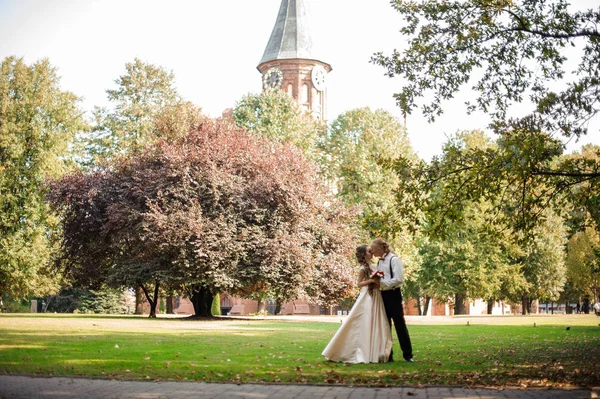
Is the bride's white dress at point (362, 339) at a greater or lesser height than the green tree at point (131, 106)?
lesser

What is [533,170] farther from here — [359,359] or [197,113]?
[197,113]

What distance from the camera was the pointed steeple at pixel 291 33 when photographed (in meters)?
86.2

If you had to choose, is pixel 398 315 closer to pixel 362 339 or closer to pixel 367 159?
pixel 362 339

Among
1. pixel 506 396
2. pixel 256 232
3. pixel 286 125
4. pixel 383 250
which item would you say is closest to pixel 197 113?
pixel 256 232

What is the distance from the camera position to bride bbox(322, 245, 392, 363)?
11844 mm

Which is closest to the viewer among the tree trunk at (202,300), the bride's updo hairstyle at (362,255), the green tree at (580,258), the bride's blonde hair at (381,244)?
the bride's blonde hair at (381,244)

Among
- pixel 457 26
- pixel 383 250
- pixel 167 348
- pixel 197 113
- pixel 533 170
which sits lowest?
pixel 167 348

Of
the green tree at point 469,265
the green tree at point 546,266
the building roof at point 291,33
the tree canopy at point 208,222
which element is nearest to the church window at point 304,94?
the building roof at point 291,33

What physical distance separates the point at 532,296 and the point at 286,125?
2574cm

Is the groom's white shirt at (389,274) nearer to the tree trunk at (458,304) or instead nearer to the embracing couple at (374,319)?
the embracing couple at (374,319)

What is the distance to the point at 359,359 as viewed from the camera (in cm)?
1177

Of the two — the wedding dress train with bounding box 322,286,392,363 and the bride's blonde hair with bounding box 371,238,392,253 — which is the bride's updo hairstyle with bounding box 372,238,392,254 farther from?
Answer: the wedding dress train with bounding box 322,286,392,363

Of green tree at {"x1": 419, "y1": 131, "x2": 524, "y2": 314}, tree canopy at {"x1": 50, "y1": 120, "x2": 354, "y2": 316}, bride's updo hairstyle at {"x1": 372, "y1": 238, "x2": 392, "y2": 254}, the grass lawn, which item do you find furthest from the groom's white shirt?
green tree at {"x1": 419, "y1": 131, "x2": 524, "y2": 314}

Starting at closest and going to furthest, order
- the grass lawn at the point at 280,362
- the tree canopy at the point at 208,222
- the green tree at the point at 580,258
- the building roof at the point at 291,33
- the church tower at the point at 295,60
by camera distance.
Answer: the grass lawn at the point at 280,362
the tree canopy at the point at 208,222
the green tree at the point at 580,258
the church tower at the point at 295,60
the building roof at the point at 291,33
